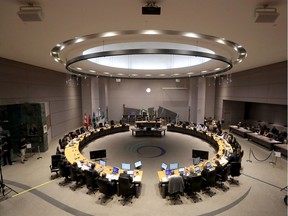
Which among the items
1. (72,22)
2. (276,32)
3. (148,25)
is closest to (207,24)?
(148,25)

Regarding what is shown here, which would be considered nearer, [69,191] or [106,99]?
[69,191]

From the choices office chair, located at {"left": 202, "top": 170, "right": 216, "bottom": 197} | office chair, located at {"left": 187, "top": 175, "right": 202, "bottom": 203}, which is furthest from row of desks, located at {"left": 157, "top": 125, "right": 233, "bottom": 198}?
office chair, located at {"left": 187, "top": 175, "right": 202, "bottom": 203}

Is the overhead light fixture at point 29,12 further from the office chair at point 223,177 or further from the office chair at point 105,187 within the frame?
the office chair at point 223,177

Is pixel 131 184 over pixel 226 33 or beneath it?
beneath

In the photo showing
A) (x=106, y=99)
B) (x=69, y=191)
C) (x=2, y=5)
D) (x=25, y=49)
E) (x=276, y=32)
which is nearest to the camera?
(x=2, y=5)

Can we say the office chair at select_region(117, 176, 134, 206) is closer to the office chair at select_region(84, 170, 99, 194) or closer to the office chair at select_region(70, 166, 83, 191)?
the office chair at select_region(84, 170, 99, 194)

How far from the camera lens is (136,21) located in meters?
4.52

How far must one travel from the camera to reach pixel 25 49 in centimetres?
708

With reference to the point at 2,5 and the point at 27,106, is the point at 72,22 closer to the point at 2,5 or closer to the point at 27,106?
the point at 2,5

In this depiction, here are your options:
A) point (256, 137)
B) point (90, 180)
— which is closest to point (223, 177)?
point (90, 180)

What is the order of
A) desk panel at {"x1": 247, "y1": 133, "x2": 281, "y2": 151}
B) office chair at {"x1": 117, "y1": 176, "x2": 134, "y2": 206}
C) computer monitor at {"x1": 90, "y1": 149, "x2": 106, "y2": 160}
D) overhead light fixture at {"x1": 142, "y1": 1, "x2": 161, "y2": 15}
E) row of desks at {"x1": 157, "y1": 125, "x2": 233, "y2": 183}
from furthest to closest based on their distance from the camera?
1. desk panel at {"x1": 247, "y1": 133, "x2": 281, "y2": 151}
2. computer monitor at {"x1": 90, "y1": 149, "x2": 106, "y2": 160}
3. row of desks at {"x1": 157, "y1": 125, "x2": 233, "y2": 183}
4. office chair at {"x1": 117, "y1": 176, "x2": 134, "y2": 206}
5. overhead light fixture at {"x1": 142, "y1": 1, "x2": 161, "y2": 15}

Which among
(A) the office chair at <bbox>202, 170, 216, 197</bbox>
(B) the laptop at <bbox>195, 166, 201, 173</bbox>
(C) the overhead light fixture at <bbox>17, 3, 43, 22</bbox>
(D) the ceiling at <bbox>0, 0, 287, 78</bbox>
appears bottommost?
(A) the office chair at <bbox>202, 170, 216, 197</bbox>

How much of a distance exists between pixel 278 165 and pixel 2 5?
42.7 feet

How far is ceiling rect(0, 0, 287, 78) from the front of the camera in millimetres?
3604
